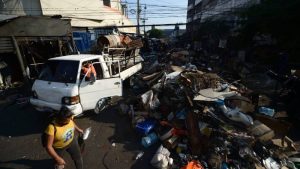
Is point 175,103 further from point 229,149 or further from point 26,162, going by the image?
point 26,162

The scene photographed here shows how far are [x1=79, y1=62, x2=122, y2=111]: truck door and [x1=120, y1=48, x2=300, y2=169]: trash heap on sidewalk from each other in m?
0.88

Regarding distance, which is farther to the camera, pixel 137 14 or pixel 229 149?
pixel 137 14

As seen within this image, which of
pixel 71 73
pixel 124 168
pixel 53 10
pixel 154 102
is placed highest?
pixel 53 10

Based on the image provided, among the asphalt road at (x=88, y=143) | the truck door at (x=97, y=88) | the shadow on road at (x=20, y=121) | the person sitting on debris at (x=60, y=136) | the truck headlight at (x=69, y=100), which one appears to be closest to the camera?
the person sitting on debris at (x=60, y=136)

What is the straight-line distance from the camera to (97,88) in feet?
19.5

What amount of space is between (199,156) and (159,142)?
1118mm

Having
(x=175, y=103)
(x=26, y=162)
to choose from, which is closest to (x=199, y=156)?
(x=175, y=103)

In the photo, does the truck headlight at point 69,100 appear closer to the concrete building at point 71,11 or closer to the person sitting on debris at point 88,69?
the person sitting on debris at point 88,69

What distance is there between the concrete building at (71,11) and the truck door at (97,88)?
10983mm

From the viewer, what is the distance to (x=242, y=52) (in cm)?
1516

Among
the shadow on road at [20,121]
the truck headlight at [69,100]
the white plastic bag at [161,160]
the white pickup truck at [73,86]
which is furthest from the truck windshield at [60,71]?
the white plastic bag at [161,160]

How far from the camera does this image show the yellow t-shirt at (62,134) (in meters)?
3.02

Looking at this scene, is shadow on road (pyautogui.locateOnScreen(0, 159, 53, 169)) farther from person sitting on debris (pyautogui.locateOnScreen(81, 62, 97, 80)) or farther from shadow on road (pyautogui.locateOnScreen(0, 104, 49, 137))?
person sitting on debris (pyautogui.locateOnScreen(81, 62, 97, 80))

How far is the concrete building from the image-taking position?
732 inches
